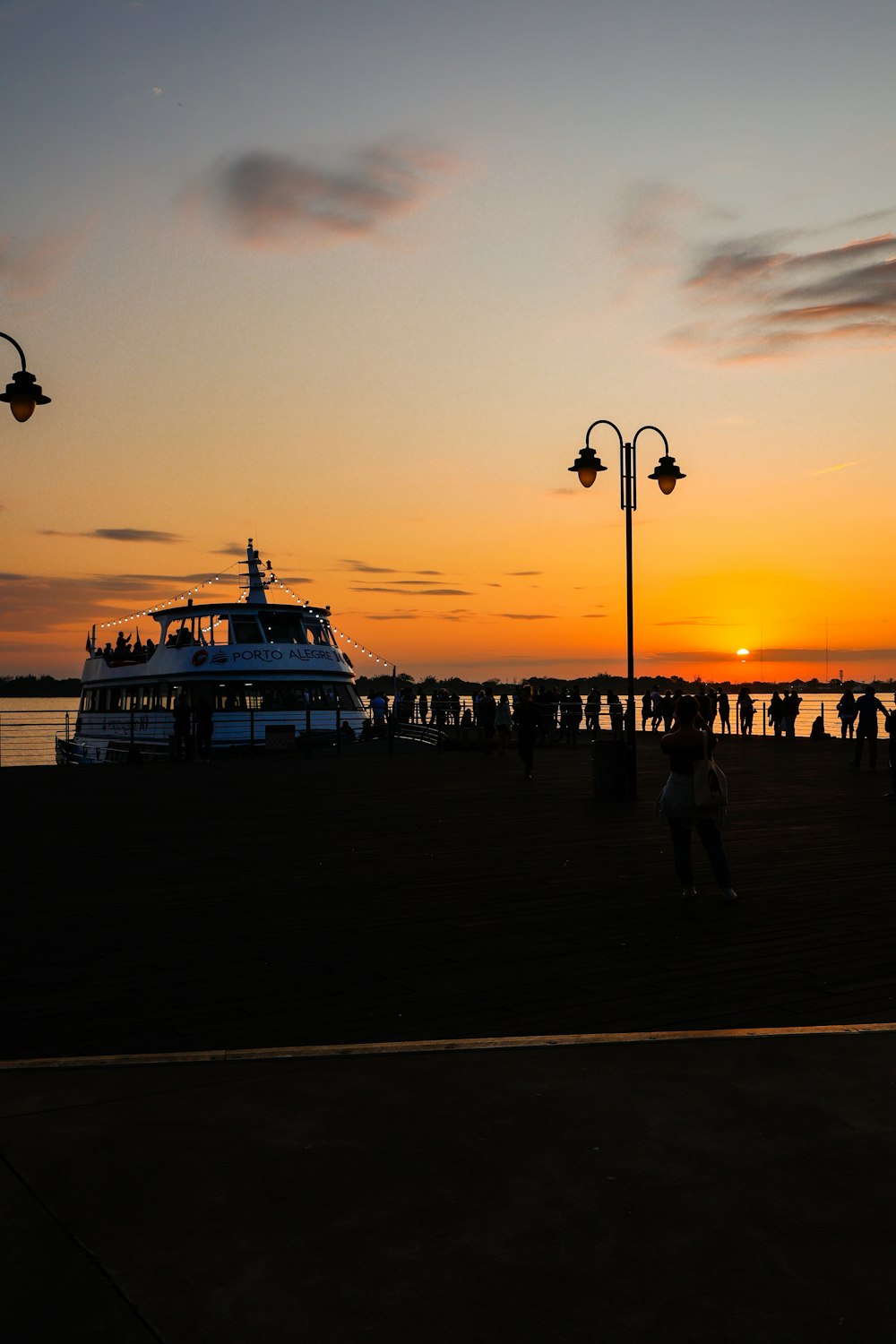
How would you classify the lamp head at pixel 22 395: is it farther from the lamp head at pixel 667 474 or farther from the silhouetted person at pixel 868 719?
the silhouetted person at pixel 868 719

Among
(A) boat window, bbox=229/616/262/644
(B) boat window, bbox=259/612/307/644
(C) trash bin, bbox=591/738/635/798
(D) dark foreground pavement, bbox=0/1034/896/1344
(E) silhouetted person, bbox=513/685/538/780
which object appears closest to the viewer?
(D) dark foreground pavement, bbox=0/1034/896/1344

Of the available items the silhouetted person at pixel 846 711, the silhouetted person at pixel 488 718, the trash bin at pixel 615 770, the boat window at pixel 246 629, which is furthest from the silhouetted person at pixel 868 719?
the boat window at pixel 246 629

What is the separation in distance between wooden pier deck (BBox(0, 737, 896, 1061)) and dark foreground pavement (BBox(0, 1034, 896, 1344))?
80 cm

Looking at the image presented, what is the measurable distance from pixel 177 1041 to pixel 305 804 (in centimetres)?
1106

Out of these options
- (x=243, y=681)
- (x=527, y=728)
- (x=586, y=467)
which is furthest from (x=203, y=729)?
(x=586, y=467)

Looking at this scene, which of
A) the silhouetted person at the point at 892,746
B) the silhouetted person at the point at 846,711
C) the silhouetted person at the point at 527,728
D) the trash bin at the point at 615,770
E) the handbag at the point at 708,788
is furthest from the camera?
the silhouetted person at the point at 846,711

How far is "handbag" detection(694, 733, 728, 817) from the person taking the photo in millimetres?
8109

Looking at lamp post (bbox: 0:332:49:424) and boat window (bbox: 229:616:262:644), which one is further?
boat window (bbox: 229:616:262:644)

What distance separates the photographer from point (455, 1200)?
3.13 metres

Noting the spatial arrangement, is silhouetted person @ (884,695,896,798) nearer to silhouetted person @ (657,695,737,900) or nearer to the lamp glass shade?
silhouetted person @ (657,695,737,900)

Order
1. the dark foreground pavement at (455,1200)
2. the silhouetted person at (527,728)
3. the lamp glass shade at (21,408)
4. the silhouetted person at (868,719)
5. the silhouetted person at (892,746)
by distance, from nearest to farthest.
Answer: the dark foreground pavement at (455,1200)
the lamp glass shade at (21,408)
the silhouetted person at (892,746)
the silhouetted person at (527,728)
the silhouetted person at (868,719)

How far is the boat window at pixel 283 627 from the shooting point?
3347cm

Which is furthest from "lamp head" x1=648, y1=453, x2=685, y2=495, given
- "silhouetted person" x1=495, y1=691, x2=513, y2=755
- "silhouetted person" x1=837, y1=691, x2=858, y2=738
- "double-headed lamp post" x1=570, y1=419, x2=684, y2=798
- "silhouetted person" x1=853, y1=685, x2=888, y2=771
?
"silhouetted person" x1=837, y1=691, x2=858, y2=738

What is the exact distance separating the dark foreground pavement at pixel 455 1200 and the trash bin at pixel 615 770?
11212 millimetres
